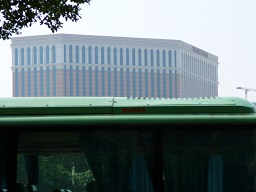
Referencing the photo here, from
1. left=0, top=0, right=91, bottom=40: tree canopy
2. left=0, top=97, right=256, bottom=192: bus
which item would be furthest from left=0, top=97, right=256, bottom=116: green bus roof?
left=0, top=0, right=91, bottom=40: tree canopy

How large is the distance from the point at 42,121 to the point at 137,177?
1385 mm

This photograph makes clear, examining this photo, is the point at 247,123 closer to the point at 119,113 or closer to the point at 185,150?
the point at 185,150

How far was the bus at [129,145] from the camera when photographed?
32.0 ft

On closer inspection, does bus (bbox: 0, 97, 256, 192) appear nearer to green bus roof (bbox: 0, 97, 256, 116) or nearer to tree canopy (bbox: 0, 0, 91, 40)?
green bus roof (bbox: 0, 97, 256, 116)

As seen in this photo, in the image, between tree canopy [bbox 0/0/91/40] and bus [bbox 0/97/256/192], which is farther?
tree canopy [bbox 0/0/91/40]

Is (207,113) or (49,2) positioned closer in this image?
(207,113)

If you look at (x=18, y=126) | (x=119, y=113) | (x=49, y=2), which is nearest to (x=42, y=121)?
(x=18, y=126)

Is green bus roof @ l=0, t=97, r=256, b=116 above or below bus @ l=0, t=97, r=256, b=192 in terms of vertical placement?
above

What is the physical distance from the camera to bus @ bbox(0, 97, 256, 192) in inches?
384

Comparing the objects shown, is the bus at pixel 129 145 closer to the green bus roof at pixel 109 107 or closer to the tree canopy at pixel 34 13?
the green bus roof at pixel 109 107

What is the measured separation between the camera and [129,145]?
9.83 metres

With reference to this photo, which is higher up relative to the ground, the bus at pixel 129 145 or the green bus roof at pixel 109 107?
the green bus roof at pixel 109 107

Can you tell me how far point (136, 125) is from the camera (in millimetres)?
9812

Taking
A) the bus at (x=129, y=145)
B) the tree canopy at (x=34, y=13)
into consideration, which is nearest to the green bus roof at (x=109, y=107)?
the bus at (x=129, y=145)
